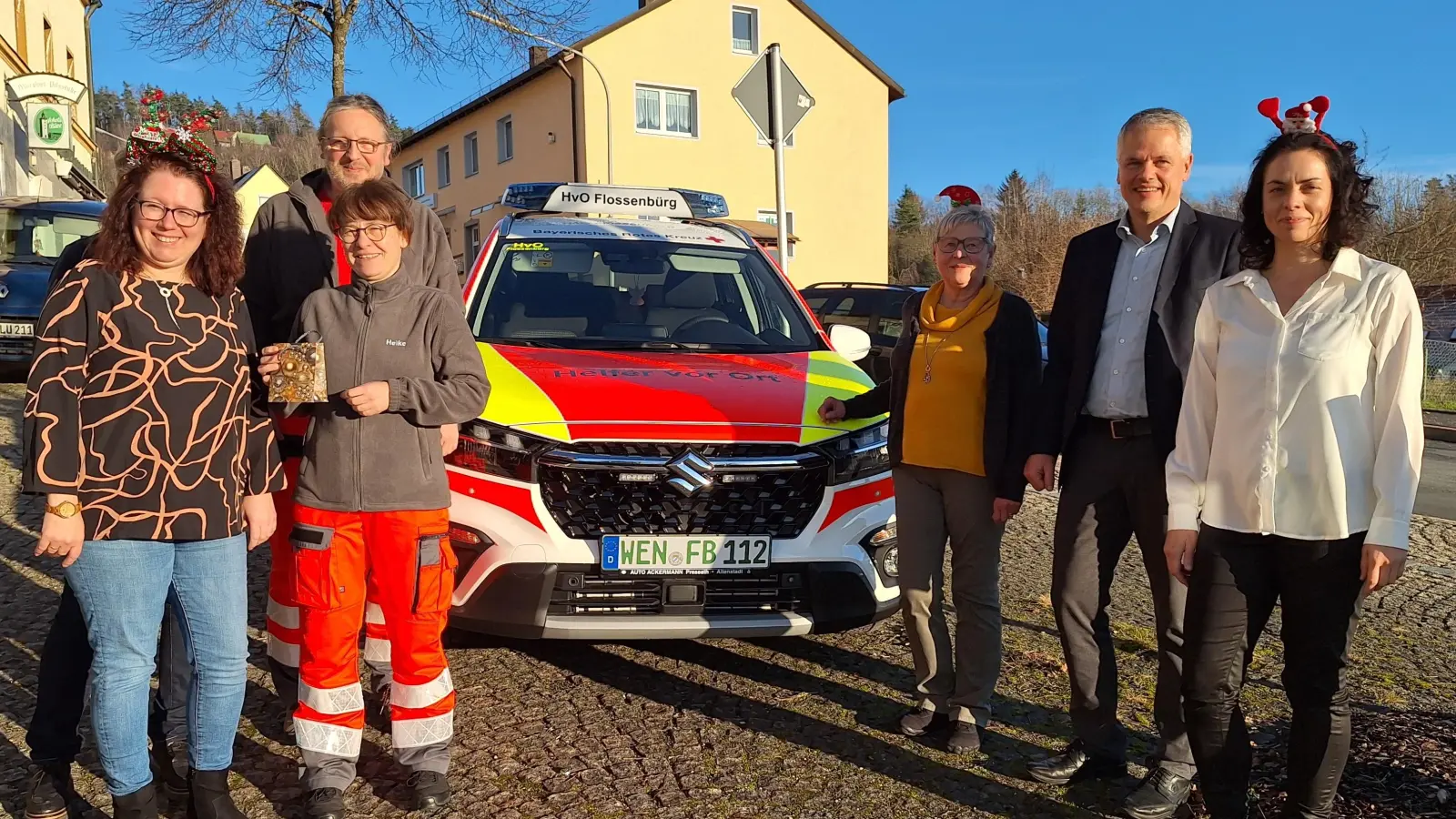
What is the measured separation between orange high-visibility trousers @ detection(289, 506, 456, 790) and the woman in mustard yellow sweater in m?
1.49

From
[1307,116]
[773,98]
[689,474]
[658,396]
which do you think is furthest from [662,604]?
[773,98]

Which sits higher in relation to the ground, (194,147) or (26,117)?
(26,117)

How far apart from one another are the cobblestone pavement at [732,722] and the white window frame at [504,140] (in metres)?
27.6

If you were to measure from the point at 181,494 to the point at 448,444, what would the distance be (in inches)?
29.3

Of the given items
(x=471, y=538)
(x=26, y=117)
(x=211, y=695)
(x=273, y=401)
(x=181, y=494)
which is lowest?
(x=211, y=695)

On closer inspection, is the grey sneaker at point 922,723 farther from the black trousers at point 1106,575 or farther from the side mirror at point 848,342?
the side mirror at point 848,342

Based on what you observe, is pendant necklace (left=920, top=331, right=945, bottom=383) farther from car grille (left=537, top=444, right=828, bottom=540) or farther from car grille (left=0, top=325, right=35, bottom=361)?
car grille (left=0, top=325, right=35, bottom=361)

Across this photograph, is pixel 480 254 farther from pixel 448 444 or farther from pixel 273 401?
pixel 273 401

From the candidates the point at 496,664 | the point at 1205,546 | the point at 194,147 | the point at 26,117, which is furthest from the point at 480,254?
the point at 26,117

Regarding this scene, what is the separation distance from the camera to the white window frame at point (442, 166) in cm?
3619

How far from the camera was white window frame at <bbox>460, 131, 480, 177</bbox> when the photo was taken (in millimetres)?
33719

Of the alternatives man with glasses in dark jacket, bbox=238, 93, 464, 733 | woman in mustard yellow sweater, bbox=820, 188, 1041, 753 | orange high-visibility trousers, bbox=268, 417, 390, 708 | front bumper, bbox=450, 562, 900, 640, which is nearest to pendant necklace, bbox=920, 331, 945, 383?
woman in mustard yellow sweater, bbox=820, 188, 1041, 753

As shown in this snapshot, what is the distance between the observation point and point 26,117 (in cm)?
2017

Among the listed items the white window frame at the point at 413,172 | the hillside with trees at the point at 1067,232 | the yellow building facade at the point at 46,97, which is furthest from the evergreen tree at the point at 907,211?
the yellow building facade at the point at 46,97
